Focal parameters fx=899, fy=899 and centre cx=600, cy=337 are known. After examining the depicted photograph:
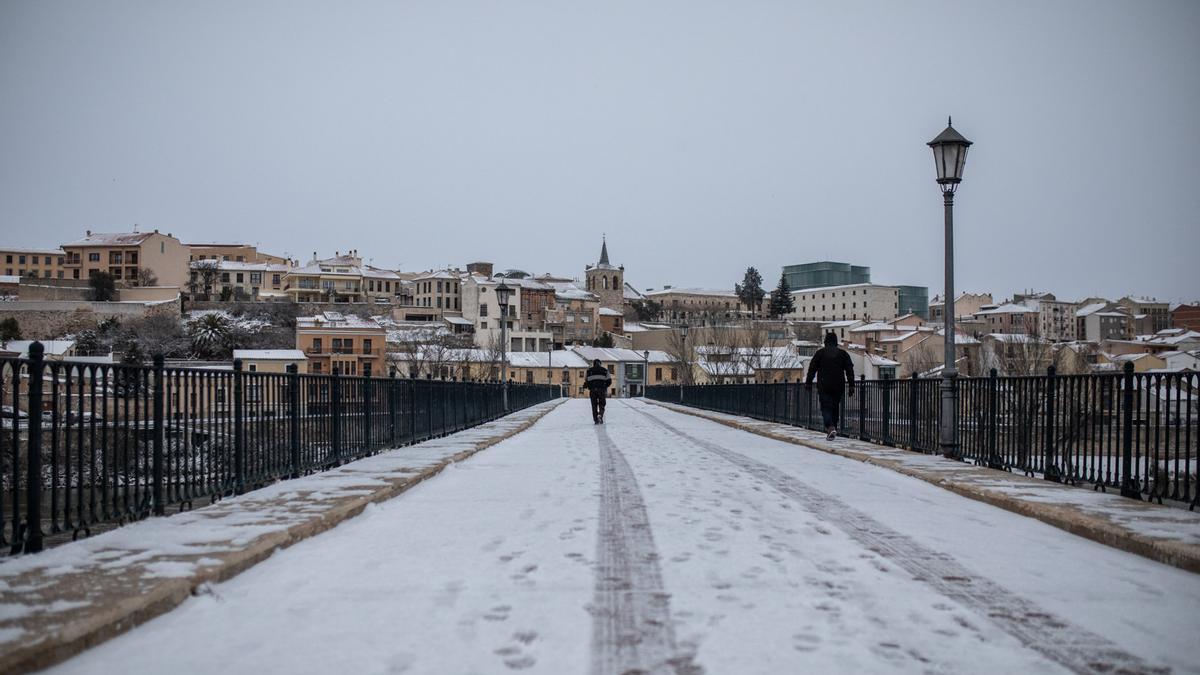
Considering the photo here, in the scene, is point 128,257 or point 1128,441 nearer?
point 1128,441

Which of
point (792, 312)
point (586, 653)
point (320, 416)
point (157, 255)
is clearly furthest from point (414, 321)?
point (586, 653)

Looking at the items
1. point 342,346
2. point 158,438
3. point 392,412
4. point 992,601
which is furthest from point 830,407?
point 342,346

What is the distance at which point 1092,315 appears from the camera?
13612 cm

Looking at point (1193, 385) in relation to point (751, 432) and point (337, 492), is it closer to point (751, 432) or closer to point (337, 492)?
point (337, 492)

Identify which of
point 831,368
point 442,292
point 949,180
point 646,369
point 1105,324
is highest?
point 442,292

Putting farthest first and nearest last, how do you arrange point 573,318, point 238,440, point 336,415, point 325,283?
1. point 573,318
2. point 325,283
3. point 336,415
4. point 238,440

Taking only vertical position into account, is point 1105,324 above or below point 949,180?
above

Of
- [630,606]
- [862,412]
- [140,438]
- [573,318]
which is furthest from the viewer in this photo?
[573,318]

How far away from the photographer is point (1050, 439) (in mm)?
9117

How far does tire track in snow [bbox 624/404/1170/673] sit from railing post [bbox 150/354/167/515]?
16.5 feet

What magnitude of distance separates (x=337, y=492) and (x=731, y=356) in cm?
6519

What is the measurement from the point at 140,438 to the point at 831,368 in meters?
11.5

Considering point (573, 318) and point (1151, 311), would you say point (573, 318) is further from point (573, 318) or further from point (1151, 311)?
point (1151, 311)

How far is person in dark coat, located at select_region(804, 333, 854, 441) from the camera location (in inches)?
603
